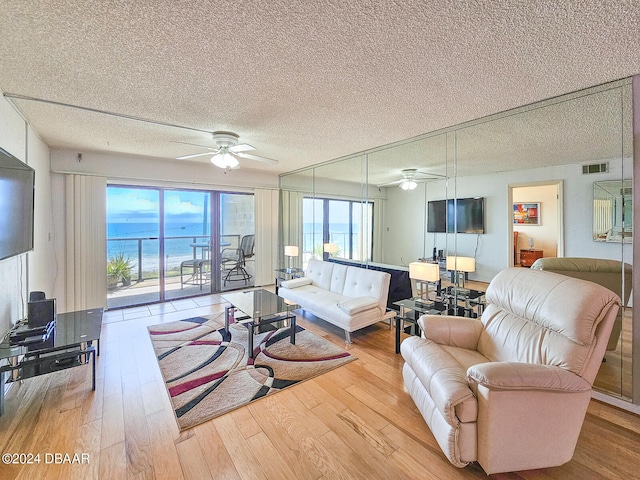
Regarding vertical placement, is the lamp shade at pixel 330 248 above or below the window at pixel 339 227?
below

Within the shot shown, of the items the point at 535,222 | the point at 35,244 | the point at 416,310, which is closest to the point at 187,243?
the point at 35,244

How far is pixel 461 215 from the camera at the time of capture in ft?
10.9

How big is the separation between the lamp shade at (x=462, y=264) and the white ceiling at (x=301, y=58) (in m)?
1.57

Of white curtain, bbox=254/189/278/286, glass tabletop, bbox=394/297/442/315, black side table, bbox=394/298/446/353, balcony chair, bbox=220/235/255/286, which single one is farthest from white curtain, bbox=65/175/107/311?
glass tabletop, bbox=394/297/442/315

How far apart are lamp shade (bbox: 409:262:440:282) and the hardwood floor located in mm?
1066

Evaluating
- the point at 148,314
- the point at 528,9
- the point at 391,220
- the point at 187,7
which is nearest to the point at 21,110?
the point at 187,7

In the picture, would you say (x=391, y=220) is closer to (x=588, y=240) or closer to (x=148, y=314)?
(x=588, y=240)

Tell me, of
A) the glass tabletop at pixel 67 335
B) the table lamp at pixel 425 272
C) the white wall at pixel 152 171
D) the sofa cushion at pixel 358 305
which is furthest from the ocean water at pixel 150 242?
the table lamp at pixel 425 272

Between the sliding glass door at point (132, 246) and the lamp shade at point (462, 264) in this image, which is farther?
the sliding glass door at point (132, 246)

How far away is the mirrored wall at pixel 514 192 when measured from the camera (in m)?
2.17

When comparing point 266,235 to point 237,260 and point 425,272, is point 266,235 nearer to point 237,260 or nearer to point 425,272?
point 237,260

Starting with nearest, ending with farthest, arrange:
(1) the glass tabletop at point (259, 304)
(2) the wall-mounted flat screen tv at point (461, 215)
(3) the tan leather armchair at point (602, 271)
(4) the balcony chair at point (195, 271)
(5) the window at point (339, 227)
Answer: (3) the tan leather armchair at point (602, 271) < (1) the glass tabletop at point (259, 304) < (2) the wall-mounted flat screen tv at point (461, 215) < (5) the window at point (339, 227) < (4) the balcony chair at point (195, 271)

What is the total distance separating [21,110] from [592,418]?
5.52m

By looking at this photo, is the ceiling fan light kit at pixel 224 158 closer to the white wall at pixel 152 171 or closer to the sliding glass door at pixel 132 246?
the white wall at pixel 152 171
